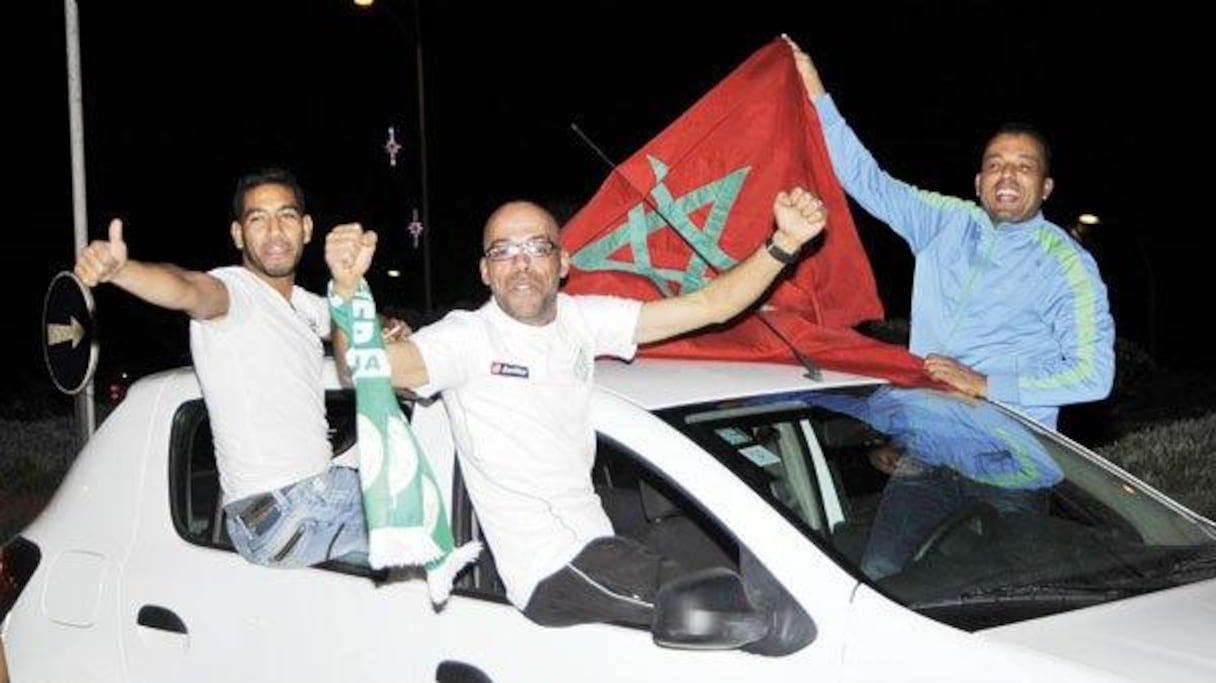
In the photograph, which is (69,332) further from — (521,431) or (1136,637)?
(1136,637)

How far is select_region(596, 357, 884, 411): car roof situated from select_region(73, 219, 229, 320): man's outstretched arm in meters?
1.01

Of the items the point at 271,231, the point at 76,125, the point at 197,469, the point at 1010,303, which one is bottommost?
the point at 197,469

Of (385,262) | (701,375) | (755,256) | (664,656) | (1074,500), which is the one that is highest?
(385,262)

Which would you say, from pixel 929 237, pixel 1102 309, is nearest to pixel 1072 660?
pixel 1102 309

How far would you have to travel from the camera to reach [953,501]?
3.33m

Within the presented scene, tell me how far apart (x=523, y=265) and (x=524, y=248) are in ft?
0.14

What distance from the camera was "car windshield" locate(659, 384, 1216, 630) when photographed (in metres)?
3.02

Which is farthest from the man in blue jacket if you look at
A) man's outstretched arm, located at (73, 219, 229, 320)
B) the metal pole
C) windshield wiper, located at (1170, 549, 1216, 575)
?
the metal pole

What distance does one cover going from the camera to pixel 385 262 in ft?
251

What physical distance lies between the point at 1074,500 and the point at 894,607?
3.22 ft

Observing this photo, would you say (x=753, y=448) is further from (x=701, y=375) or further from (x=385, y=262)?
(x=385, y=262)

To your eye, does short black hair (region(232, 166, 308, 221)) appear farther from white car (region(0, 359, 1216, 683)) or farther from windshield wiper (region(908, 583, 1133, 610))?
windshield wiper (region(908, 583, 1133, 610))

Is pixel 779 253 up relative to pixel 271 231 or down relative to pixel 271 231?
down

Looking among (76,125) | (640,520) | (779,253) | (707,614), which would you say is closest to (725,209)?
(779,253)
